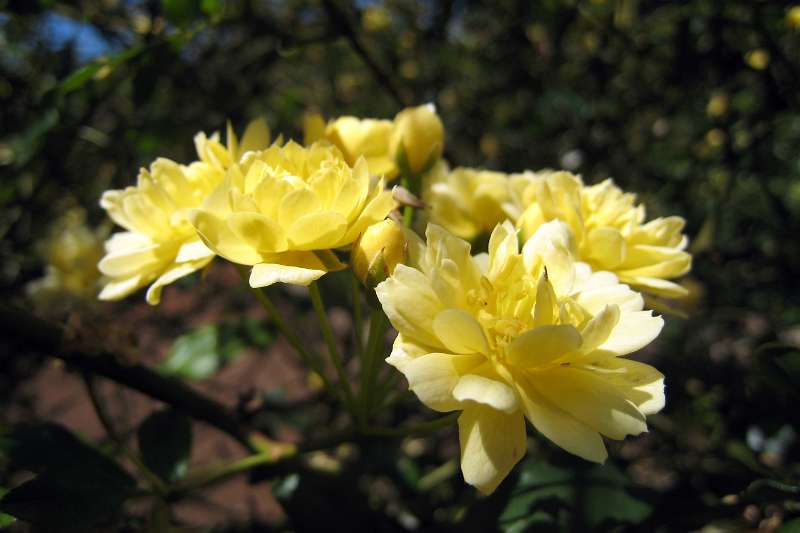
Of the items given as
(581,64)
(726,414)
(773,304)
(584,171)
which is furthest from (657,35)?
(726,414)

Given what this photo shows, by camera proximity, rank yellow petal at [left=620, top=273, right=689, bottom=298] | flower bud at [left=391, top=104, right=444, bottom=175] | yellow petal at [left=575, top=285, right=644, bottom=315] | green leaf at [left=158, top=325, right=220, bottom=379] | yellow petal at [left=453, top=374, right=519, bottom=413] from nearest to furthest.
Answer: yellow petal at [left=453, top=374, right=519, bottom=413], yellow petal at [left=575, top=285, right=644, bottom=315], yellow petal at [left=620, top=273, right=689, bottom=298], flower bud at [left=391, top=104, right=444, bottom=175], green leaf at [left=158, top=325, right=220, bottom=379]

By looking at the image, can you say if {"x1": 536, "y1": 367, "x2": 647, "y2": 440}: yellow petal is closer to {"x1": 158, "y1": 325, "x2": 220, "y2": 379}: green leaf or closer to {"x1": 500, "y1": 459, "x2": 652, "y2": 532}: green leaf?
{"x1": 500, "y1": 459, "x2": 652, "y2": 532}: green leaf

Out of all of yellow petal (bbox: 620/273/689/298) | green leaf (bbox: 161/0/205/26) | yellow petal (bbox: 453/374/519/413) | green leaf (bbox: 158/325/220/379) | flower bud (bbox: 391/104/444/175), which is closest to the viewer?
yellow petal (bbox: 453/374/519/413)

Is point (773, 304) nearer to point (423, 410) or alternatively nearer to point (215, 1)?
point (423, 410)

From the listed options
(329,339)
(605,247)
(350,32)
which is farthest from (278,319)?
(350,32)

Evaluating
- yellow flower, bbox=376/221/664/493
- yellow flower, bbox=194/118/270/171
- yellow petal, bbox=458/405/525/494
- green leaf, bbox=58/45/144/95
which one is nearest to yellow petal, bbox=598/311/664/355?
yellow flower, bbox=376/221/664/493

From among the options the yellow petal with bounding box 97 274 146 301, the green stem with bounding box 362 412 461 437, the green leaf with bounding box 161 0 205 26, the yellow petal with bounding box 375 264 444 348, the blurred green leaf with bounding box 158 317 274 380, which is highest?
the green leaf with bounding box 161 0 205 26

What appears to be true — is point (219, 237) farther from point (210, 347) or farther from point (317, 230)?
point (210, 347)

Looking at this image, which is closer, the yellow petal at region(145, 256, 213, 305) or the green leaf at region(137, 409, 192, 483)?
the yellow petal at region(145, 256, 213, 305)
